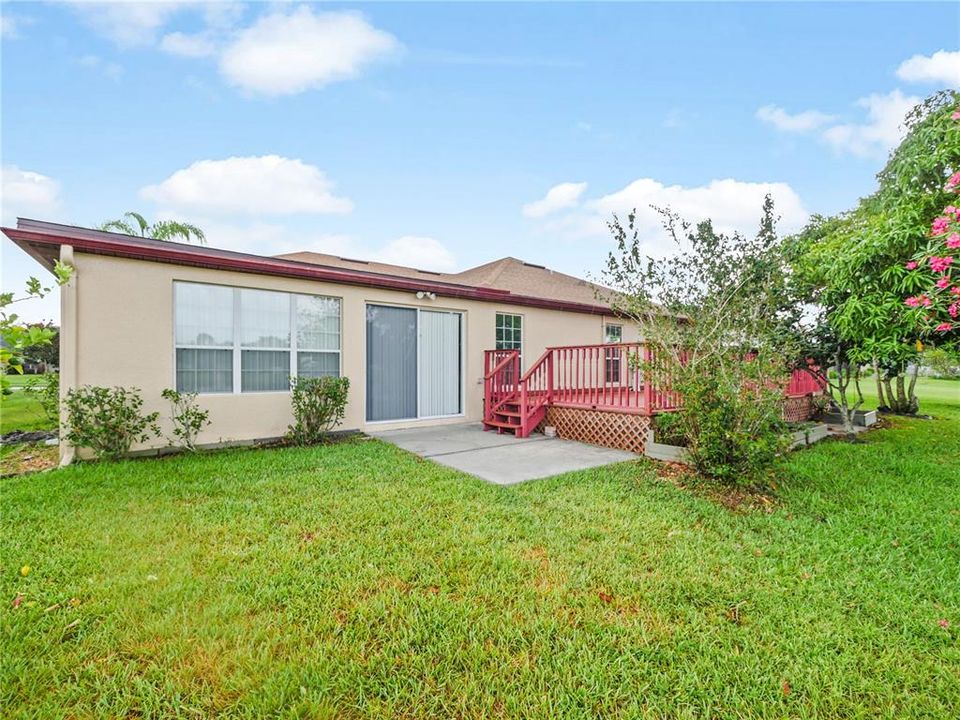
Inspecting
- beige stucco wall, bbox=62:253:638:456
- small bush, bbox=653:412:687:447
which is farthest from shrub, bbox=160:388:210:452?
small bush, bbox=653:412:687:447

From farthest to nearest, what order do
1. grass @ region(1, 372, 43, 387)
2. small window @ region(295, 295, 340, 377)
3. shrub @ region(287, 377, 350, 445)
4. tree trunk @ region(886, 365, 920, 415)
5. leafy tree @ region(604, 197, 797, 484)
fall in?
tree trunk @ region(886, 365, 920, 415), small window @ region(295, 295, 340, 377), shrub @ region(287, 377, 350, 445), leafy tree @ region(604, 197, 797, 484), grass @ region(1, 372, 43, 387)

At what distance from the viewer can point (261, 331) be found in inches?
266

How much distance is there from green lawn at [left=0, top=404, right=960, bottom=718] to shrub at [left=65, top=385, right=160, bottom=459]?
121 centimetres

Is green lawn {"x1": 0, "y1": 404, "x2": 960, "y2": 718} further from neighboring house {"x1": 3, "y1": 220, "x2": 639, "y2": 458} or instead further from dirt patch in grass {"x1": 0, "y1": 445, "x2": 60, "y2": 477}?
neighboring house {"x1": 3, "y1": 220, "x2": 639, "y2": 458}

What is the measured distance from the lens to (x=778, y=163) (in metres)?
10.5

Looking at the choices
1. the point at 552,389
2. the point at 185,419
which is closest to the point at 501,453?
the point at 552,389

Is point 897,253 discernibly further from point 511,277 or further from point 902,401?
point 511,277

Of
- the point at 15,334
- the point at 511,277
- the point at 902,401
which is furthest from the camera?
the point at 511,277

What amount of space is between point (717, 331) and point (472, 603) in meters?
4.86

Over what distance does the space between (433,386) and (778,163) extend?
10.1 metres

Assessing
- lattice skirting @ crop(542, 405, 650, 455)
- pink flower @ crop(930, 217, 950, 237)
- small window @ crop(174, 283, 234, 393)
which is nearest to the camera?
pink flower @ crop(930, 217, 950, 237)

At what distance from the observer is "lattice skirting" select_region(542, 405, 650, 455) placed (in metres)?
6.51

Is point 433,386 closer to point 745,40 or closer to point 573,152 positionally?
point 573,152

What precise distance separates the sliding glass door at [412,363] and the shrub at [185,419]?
263cm
